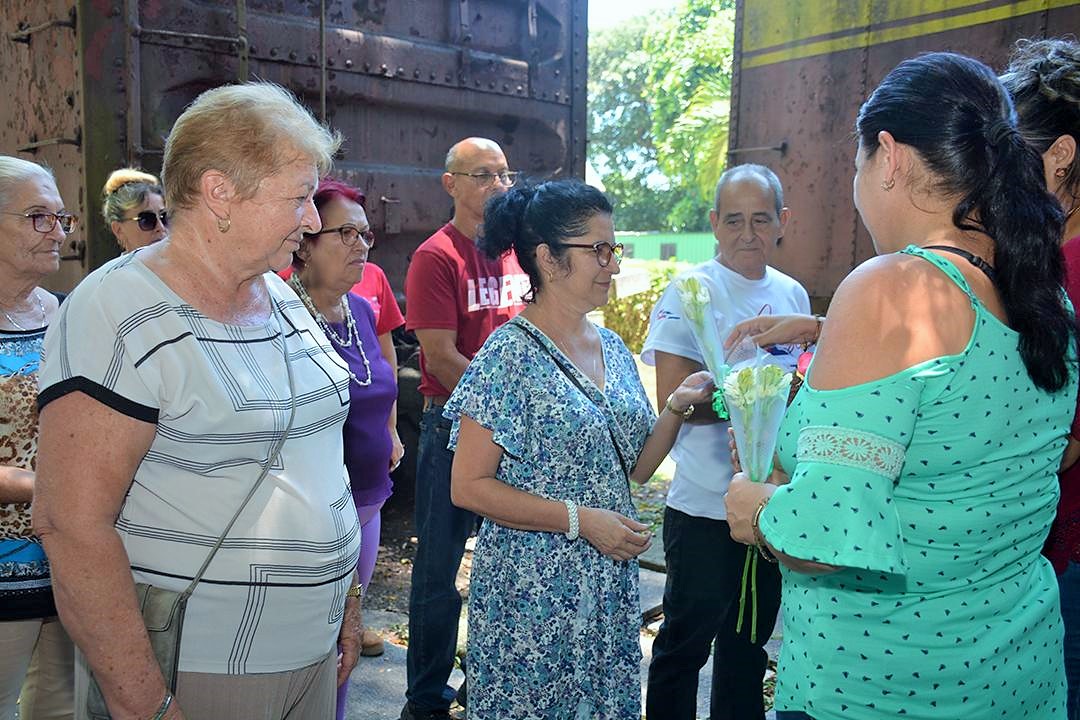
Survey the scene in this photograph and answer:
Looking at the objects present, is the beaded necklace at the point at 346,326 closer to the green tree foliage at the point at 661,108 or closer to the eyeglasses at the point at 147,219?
the eyeglasses at the point at 147,219

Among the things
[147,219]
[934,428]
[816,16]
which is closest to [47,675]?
[147,219]

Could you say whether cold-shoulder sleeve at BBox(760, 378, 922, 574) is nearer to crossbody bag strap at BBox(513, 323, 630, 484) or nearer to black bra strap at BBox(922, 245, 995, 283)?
black bra strap at BBox(922, 245, 995, 283)

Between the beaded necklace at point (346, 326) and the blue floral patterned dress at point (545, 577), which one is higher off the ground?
the beaded necklace at point (346, 326)

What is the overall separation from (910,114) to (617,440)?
4.13 feet

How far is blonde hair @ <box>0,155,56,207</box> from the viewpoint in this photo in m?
2.59

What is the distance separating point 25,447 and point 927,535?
2189 mm

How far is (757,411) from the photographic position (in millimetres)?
2027

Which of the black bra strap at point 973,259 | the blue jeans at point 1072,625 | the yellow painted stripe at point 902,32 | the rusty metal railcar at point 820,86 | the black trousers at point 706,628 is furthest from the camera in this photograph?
the rusty metal railcar at point 820,86

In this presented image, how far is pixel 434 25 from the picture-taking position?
516 cm

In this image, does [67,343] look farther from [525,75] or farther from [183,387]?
[525,75]

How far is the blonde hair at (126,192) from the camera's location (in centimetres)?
379

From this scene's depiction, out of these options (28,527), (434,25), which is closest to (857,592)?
(28,527)

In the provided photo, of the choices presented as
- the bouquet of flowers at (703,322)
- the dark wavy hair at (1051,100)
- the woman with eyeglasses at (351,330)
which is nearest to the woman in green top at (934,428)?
the dark wavy hair at (1051,100)

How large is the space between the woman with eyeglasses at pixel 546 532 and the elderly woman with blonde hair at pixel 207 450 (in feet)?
1.74
